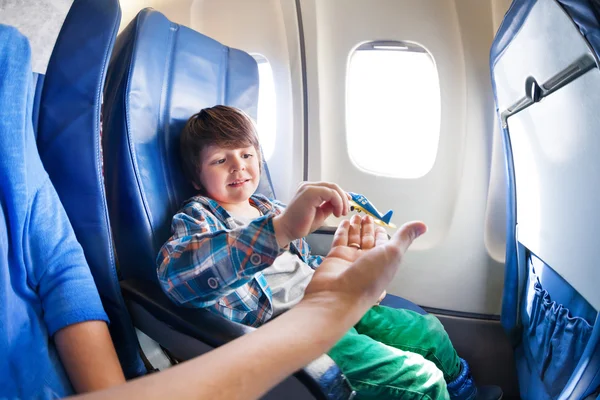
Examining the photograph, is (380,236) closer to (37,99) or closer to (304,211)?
(304,211)

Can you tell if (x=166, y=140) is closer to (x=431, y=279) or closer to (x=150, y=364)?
(x=150, y=364)

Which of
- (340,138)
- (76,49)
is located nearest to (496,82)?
(340,138)

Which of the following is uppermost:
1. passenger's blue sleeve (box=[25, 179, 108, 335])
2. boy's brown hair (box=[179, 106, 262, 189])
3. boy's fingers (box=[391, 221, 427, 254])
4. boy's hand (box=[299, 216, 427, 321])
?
boy's brown hair (box=[179, 106, 262, 189])

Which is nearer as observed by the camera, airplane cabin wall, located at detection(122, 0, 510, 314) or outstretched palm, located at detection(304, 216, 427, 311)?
outstretched palm, located at detection(304, 216, 427, 311)

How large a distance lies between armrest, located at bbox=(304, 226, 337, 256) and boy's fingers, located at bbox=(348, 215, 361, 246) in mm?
793

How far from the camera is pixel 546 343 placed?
1.28m

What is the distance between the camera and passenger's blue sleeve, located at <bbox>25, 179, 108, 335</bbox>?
87cm

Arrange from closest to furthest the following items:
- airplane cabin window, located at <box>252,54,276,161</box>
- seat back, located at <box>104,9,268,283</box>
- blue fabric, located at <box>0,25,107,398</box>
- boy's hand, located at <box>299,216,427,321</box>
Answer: boy's hand, located at <box>299,216,427,321</box>, blue fabric, located at <box>0,25,107,398</box>, seat back, located at <box>104,9,268,283</box>, airplane cabin window, located at <box>252,54,276,161</box>

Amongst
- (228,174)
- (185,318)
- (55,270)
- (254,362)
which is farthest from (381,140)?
(254,362)

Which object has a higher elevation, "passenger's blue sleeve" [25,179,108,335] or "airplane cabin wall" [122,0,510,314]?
"airplane cabin wall" [122,0,510,314]

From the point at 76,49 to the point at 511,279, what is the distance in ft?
5.38

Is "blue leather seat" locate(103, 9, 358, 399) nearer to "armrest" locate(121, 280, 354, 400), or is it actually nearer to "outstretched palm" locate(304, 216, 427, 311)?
"armrest" locate(121, 280, 354, 400)

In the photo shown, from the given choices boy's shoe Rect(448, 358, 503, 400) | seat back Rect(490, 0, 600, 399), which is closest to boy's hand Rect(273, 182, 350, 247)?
seat back Rect(490, 0, 600, 399)

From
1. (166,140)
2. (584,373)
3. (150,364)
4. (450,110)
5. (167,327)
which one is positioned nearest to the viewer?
(584,373)
